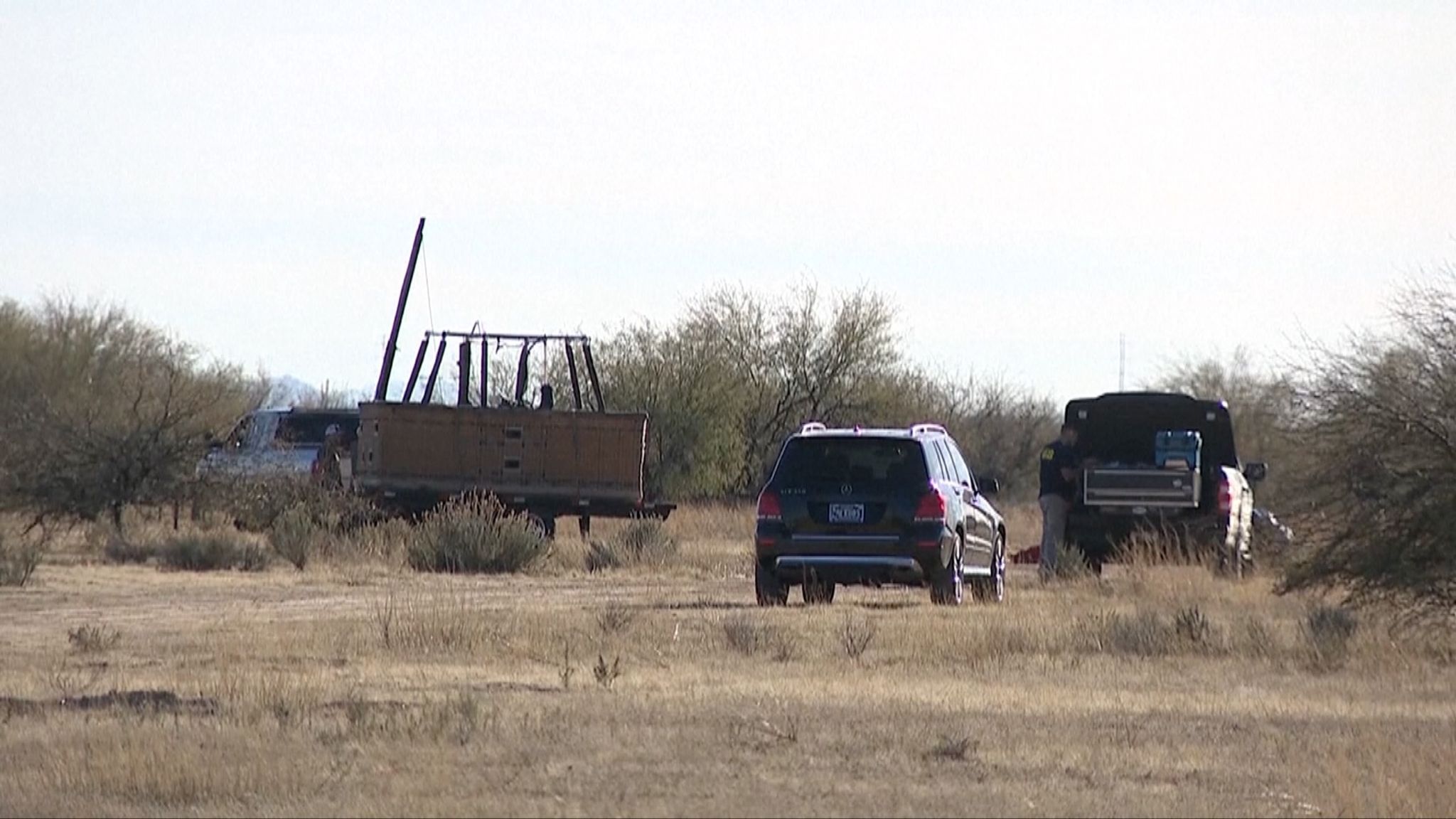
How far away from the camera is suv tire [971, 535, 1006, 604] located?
24797 millimetres

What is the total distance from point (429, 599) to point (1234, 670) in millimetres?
7138

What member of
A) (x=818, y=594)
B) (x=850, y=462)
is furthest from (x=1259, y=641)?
(x=818, y=594)

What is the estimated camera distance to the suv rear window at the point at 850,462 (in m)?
22.7

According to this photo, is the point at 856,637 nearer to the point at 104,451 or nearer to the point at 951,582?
the point at 951,582

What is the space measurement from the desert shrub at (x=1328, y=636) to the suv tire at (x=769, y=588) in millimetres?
5065

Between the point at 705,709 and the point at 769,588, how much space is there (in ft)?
29.5

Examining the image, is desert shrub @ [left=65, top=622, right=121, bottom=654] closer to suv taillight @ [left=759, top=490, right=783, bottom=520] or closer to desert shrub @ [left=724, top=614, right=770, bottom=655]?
desert shrub @ [left=724, top=614, right=770, bottom=655]

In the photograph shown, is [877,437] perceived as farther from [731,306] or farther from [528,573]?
[731,306]

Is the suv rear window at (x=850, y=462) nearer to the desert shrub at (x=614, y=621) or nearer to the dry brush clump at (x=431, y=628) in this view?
the desert shrub at (x=614, y=621)

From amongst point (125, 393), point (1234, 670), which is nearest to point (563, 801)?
point (1234, 670)

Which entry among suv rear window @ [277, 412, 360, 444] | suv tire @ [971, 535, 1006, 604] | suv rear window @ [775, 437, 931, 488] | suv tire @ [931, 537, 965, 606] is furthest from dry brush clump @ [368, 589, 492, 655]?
suv rear window @ [277, 412, 360, 444]

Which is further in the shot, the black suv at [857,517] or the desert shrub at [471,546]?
the desert shrub at [471,546]

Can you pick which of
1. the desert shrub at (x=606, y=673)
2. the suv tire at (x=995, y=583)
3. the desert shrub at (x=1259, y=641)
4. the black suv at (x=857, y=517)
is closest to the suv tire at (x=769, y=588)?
the black suv at (x=857, y=517)

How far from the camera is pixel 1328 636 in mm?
18250
